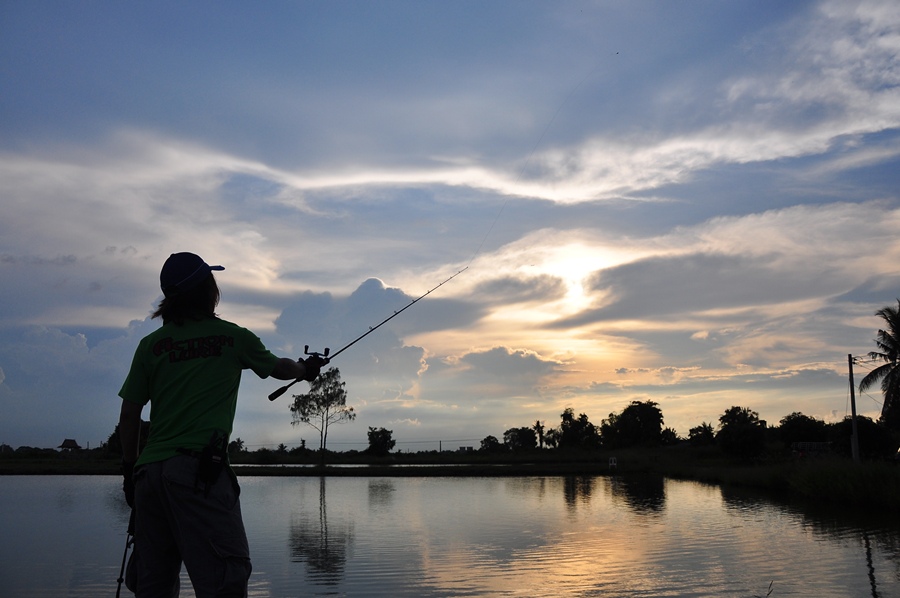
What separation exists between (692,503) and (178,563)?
25883 mm

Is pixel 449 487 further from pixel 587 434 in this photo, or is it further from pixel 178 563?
pixel 587 434

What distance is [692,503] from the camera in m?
27.1

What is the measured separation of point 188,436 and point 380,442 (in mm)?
74046

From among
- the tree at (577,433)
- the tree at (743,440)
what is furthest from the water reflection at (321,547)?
the tree at (577,433)

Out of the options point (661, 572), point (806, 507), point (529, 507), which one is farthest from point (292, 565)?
point (806, 507)

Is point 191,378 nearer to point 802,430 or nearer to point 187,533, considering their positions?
point 187,533

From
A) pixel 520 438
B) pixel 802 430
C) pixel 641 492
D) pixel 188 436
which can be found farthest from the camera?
pixel 520 438

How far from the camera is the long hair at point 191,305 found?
13.0 feet

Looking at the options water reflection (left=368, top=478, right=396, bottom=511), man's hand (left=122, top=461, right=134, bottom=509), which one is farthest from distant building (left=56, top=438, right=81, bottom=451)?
man's hand (left=122, top=461, right=134, bottom=509)

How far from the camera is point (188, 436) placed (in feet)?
12.2

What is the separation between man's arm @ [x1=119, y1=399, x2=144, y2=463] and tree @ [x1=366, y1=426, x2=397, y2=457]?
73.5m

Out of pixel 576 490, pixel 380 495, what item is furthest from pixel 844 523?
pixel 380 495

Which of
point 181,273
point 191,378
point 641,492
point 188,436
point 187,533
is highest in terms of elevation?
point 181,273

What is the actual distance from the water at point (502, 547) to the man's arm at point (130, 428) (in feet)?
25.8
